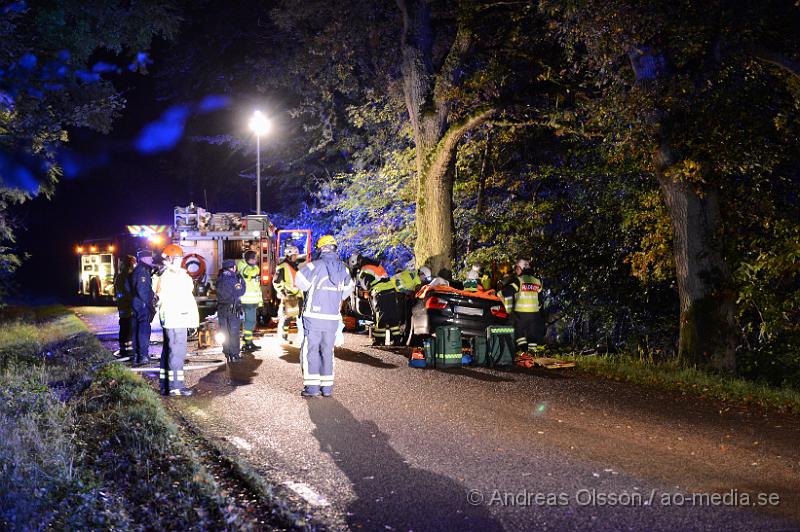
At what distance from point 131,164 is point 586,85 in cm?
4251

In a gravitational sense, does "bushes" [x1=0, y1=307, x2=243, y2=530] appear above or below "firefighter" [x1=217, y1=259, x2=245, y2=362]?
below

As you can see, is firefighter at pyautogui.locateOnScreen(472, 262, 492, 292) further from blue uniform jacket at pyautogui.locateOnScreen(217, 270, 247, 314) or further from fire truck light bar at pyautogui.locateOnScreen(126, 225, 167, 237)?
fire truck light bar at pyautogui.locateOnScreen(126, 225, 167, 237)

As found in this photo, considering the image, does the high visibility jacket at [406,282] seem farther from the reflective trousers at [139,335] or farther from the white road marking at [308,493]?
the white road marking at [308,493]

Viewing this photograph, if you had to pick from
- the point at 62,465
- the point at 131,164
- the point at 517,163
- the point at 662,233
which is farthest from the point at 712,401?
the point at 131,164

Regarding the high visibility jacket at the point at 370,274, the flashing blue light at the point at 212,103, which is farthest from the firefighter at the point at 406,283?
the flashing blue light at the point at 212,103

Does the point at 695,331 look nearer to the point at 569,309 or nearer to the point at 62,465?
the point at 569,309

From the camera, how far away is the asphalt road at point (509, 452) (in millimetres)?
4871

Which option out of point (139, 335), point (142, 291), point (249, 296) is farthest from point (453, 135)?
point (139, 335)

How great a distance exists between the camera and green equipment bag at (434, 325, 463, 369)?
11.3 meters

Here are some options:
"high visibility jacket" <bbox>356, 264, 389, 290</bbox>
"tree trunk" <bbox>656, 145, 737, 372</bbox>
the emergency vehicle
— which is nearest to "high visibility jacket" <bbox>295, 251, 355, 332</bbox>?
"high visibility jacket" <bbox>356, 264, 389, 290</bbox>

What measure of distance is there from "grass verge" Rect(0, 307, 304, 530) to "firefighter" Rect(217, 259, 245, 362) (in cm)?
236

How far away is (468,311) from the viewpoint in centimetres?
1227

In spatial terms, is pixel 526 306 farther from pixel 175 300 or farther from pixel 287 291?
pixel 175 300

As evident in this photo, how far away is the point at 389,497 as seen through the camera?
5.16 metres
